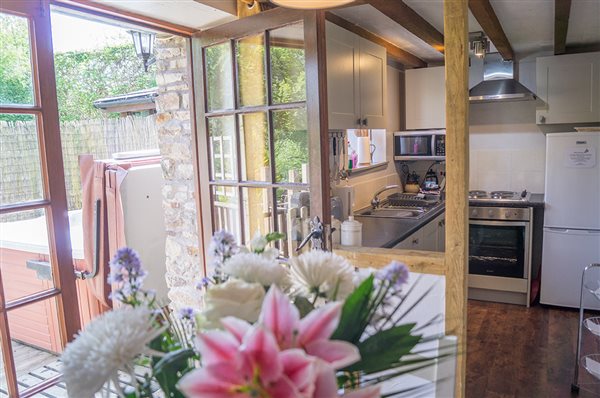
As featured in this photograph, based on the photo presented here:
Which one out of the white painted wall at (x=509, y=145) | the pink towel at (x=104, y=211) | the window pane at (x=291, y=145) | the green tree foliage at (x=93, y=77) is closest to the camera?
the window pane at (x=291, y=145)

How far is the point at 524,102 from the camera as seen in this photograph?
15.5ft

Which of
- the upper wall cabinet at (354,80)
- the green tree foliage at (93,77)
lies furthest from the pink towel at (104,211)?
the green tree foliage at (93,77)

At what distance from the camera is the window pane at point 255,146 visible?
8.11 ft

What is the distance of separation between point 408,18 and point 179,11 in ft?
4.51

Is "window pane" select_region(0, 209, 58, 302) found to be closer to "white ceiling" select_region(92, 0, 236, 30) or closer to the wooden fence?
the wooden fence

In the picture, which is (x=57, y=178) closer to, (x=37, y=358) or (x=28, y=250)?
(x=28, y=250)

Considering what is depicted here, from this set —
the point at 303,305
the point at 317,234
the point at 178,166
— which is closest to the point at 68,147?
the point at 178,166

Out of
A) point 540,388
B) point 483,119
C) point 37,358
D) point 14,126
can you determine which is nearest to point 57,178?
point 14,126

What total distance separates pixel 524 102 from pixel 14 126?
4.45m

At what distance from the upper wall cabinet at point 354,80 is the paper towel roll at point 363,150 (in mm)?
657

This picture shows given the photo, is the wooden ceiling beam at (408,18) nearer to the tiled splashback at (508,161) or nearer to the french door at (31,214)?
the french door at (31,214)

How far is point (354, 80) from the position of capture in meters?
3.08

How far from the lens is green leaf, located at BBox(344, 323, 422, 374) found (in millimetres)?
623

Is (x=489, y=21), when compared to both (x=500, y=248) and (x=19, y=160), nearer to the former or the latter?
(x=500, y=248)
